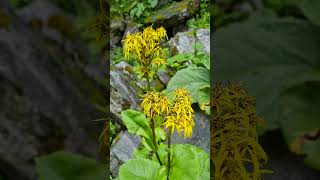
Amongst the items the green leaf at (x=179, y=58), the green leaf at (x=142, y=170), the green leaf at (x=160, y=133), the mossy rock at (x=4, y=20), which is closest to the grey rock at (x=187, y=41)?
the green leaf at (x=179, y=58)

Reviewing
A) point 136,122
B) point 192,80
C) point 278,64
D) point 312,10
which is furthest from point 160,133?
point 312,10

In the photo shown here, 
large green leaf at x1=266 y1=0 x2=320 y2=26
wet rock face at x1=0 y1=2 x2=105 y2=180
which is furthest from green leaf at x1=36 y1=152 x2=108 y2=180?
large green leaf at x1=266 y1=0 x2=320 y2=26

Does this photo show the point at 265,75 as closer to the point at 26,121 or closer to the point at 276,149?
the point at 276,149

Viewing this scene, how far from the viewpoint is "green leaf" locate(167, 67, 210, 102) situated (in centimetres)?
143

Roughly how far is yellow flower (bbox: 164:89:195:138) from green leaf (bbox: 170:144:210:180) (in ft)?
0.25

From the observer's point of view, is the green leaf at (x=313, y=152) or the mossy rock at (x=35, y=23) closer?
the green leaf at (x=313, y=152)

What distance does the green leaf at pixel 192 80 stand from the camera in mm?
1428

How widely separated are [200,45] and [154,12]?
16 centimetres

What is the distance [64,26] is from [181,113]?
0.42 m

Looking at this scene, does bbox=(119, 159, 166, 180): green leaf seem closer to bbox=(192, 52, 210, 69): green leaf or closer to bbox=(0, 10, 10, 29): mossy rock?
bbox=(192, 52, 210, 69): green leaf

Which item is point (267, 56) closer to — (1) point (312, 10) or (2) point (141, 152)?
(1) point (312, 10)

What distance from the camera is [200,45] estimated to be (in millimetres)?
1460

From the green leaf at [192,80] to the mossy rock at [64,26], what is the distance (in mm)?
314

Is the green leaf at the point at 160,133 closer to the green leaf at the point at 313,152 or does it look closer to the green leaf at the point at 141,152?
the green leaf at the point at 141,152
